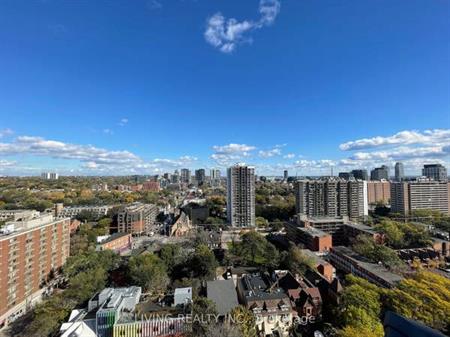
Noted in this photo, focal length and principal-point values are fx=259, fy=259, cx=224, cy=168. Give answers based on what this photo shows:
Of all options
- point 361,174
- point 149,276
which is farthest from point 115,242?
point 361,174

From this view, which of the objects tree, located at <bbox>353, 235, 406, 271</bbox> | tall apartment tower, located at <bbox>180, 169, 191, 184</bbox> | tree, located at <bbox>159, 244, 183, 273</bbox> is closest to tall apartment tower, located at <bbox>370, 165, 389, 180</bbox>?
tree, located at <bbox>353, 235, 406, 271</bbox>

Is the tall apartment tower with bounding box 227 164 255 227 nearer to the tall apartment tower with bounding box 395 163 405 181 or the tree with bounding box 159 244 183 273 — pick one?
the tree with bounding box 159 244 183 273

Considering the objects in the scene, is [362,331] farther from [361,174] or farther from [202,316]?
[361,174]

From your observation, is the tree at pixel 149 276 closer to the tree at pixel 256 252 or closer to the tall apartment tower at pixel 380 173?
the tree at pixel 256 252

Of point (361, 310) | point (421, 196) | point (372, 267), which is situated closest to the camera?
point (361, 310)

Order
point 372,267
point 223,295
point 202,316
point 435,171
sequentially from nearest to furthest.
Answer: point 202,316 < point 223,295 < point 372,267 < point 435,171

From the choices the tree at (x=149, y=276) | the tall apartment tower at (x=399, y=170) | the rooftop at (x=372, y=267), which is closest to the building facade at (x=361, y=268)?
the rooftop at (x=372, y=267)
